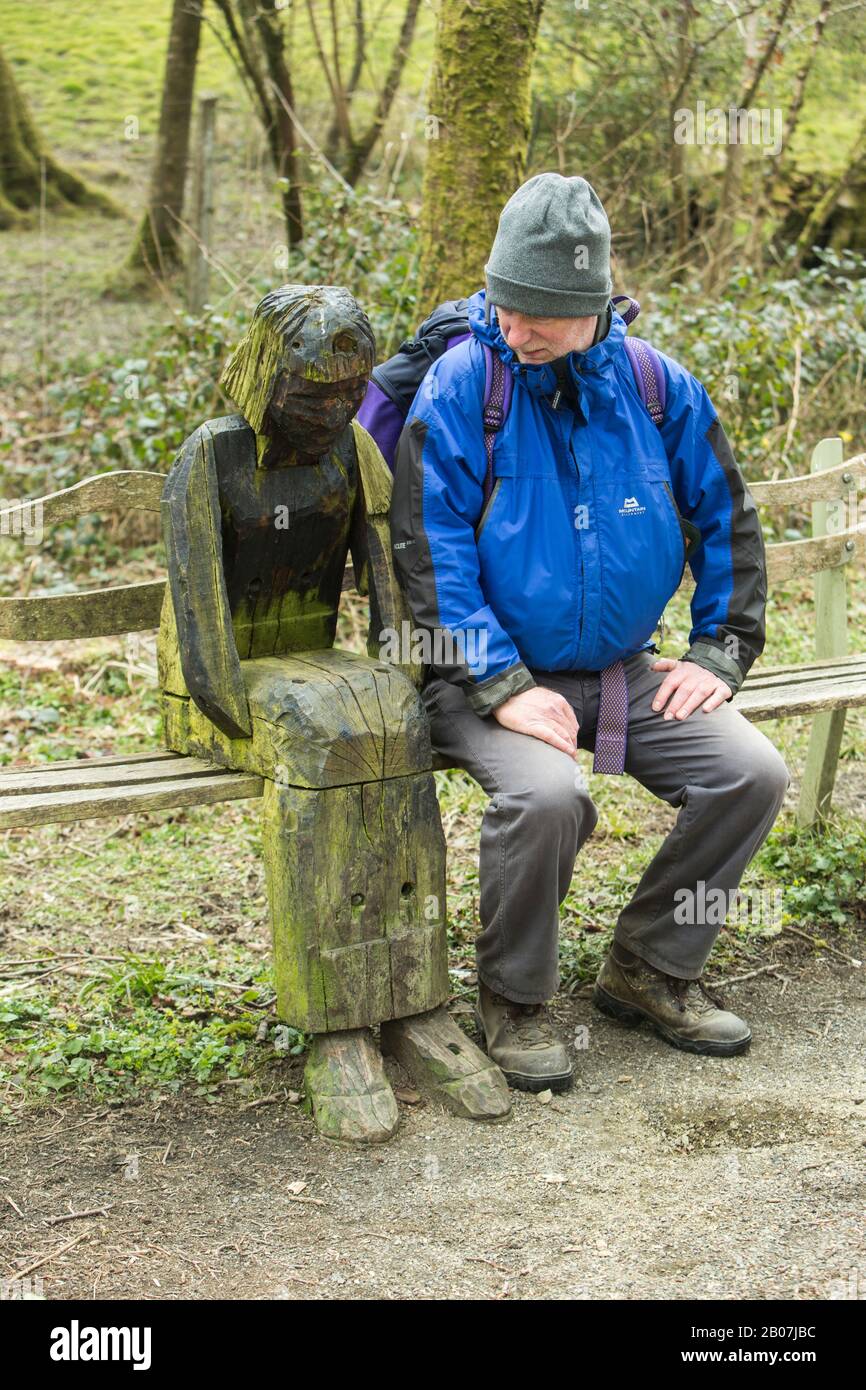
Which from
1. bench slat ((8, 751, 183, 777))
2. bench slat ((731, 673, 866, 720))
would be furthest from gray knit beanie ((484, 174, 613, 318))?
bench slat ((8, 751, 183, 777))

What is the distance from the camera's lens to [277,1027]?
3561 mm

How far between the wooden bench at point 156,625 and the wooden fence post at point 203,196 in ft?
14.8

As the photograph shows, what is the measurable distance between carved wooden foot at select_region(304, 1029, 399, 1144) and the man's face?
1.57 m

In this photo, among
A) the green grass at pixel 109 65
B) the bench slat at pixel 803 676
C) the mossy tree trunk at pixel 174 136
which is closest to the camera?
the bench slat at pixel 803 676

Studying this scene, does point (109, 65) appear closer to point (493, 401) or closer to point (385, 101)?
point (385, 101)

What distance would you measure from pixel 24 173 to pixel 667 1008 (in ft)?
33.3

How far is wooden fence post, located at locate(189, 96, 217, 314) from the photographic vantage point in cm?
799

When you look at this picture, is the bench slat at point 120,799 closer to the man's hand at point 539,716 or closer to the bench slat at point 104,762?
the bench slat at point 104,762

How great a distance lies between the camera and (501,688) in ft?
10.6

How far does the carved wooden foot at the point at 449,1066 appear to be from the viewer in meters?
3.17

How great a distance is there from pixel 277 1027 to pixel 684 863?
1.08 metres

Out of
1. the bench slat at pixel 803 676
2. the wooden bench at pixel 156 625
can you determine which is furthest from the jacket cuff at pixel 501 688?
the bench slat at pixel 803 676
